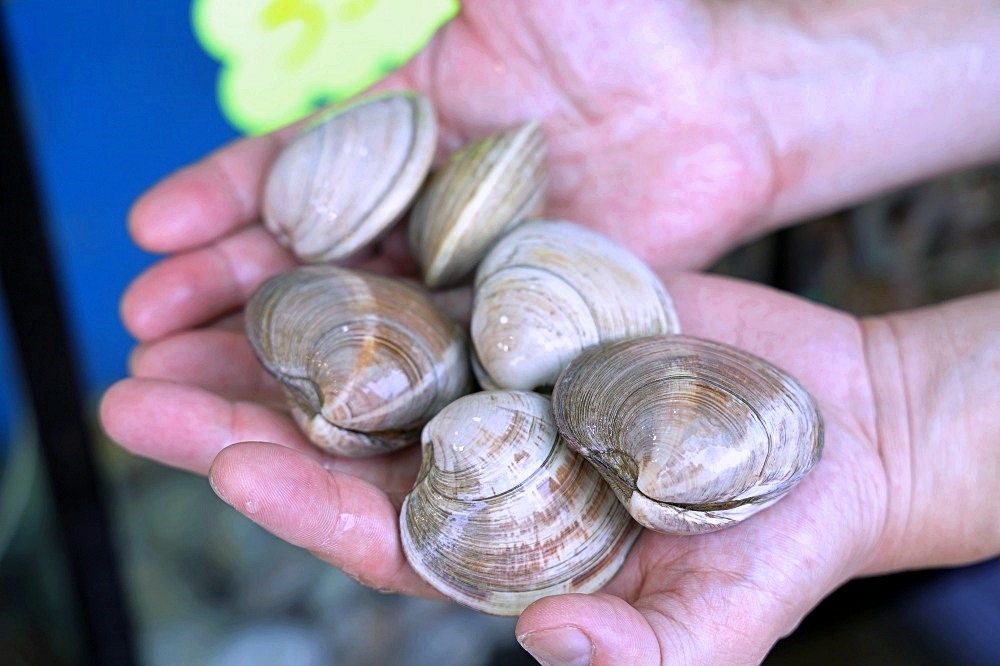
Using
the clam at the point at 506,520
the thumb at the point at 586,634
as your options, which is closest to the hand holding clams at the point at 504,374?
the clam at the point at 506,520

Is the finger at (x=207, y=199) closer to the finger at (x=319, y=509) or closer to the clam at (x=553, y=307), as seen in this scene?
the clam at (x=553, y=307)

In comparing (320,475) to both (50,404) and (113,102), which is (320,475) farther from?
(113,102)

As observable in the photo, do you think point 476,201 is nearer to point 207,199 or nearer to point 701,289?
point 701,289

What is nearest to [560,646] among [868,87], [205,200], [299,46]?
[205,200]

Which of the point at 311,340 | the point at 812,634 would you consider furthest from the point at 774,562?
the point at 812,634

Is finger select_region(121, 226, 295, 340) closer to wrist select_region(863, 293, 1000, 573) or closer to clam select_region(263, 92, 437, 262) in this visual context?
clam select_region(263, 92, 437, 262)

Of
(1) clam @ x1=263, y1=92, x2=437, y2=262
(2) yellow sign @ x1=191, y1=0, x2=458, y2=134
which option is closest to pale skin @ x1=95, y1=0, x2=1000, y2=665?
(1) clam @ x1=263, y1=92, x2=437, y2=262
